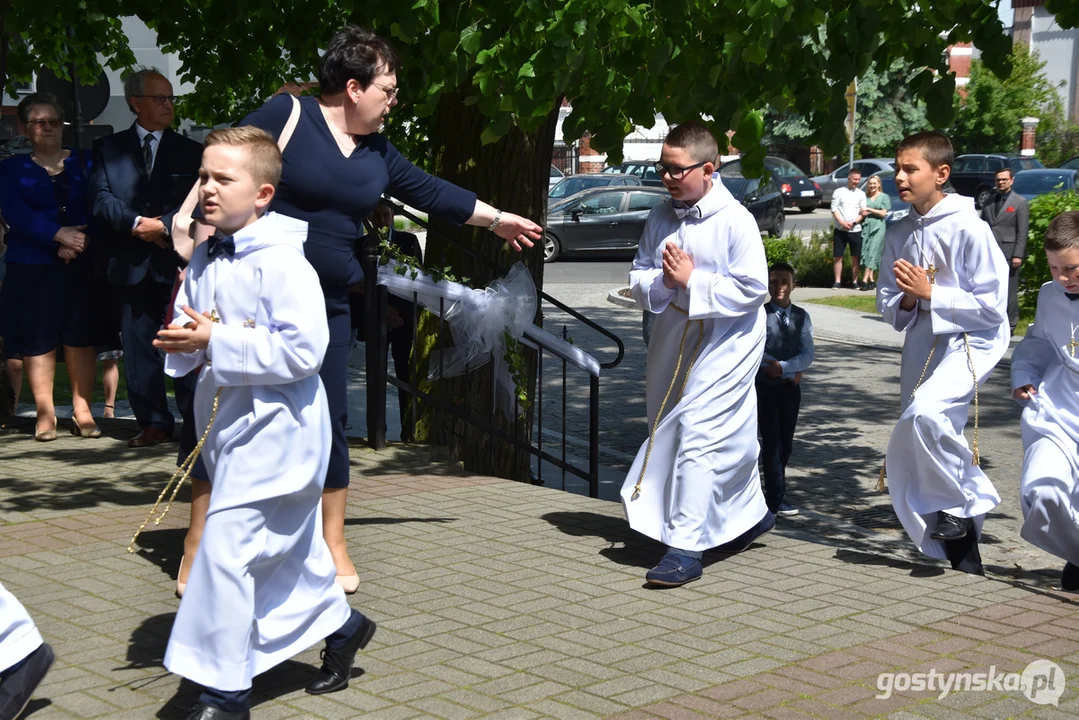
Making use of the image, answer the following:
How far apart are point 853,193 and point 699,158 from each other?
52.8 ft

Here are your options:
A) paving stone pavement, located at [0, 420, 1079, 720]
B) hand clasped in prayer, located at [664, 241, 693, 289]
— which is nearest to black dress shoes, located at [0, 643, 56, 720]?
paving stone pavement, located at [0, 420, 1079, 720]

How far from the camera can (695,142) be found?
19.0ft

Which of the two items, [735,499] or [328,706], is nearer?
[328,706]

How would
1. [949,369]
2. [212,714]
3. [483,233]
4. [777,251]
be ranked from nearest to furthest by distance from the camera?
[212,714] < [949,369] < [483,233] < [777,251]

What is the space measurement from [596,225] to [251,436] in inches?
929

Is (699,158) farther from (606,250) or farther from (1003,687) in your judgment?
(606,250)

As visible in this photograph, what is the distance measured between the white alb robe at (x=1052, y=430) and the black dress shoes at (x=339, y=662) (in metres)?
2.86

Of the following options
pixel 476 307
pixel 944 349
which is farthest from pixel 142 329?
A: pixel 944 349

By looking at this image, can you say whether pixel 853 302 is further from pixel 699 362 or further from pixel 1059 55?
pixel 1059 55

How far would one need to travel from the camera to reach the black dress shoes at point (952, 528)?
5.93m

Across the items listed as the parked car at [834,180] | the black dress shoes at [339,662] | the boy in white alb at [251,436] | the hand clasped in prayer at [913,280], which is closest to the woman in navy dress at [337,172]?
the boy in white alb at [251,436]

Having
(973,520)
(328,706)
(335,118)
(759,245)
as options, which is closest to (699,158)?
(759,245)

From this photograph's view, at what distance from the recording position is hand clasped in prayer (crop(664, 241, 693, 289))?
5750 millimetres

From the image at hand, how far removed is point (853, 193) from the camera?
69.8 ft
